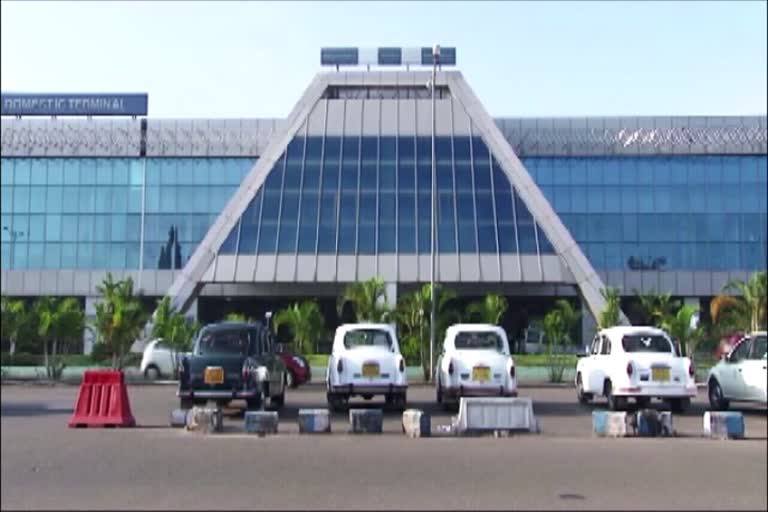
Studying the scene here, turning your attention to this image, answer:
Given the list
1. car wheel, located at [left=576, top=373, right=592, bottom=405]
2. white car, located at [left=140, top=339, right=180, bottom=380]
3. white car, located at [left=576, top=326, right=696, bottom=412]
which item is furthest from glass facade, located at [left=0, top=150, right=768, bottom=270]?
white car, located at [left=576, top=326, right=696, bottom=412]

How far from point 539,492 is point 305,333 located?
84.4 feet

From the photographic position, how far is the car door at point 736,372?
17.9 metres

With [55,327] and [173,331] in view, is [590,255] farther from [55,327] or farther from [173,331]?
[55,327]

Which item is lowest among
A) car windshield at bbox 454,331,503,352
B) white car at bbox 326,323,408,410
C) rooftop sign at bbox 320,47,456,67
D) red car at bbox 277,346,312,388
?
red car at bbox 277,346,312,388

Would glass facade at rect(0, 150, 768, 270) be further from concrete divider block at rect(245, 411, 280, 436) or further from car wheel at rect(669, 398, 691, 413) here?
concrete divider block at rect(245, 411, 280, 436)

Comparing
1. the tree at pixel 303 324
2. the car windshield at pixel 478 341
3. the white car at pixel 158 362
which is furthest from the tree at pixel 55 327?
the car windshield at pixel 478 341

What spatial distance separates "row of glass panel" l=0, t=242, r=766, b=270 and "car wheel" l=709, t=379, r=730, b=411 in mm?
36101

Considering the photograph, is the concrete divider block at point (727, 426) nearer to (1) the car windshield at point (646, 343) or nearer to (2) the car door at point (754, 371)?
(2) the car door at point (754, 371)

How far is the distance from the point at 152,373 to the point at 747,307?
2245 cm

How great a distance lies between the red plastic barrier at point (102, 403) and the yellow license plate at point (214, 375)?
5.69 ft

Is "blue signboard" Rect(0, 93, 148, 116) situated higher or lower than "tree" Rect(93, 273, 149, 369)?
higher

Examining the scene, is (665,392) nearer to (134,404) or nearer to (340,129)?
(134,404)

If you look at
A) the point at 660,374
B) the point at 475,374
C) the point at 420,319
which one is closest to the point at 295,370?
the point at 420,319

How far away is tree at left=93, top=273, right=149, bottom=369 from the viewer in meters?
30.6
